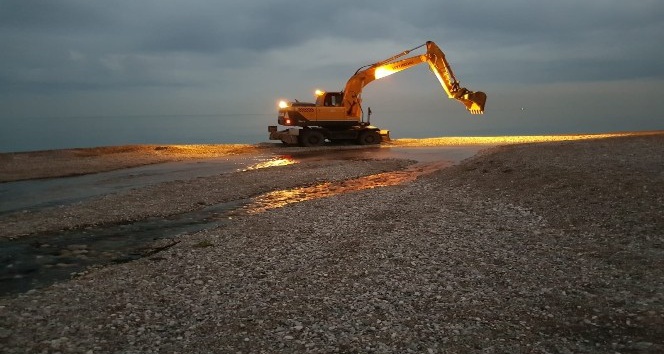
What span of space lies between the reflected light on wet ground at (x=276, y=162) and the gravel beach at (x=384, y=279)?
9057 millimetres

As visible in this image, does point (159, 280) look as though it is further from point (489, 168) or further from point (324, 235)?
point (489, 168)

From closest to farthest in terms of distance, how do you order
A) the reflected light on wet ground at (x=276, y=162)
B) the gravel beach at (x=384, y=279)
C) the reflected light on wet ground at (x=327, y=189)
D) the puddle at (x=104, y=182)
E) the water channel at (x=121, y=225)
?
the gravel beach at (x=384, y=279), the water channel at (x=121, y=225), the reflected light on wet ground at (x=327, y=189), the puddle at (x=104, y=182), the reflected light on wet ground at (x=276, y=162)

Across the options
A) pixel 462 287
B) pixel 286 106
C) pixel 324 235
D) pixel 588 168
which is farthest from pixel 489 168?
pixel 286 106


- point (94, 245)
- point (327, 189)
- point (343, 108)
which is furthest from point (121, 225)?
point (343, 108)

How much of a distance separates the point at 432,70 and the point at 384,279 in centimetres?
2845

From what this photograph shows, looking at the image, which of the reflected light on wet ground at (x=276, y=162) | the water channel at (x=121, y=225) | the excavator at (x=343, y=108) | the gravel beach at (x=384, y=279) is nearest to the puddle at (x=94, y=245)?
the water channel at (x=121, y=225)

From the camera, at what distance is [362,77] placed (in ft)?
117

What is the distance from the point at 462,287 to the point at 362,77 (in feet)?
95.2

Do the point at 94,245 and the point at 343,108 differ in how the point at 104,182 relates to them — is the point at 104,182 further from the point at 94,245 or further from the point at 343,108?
the point at 343,108

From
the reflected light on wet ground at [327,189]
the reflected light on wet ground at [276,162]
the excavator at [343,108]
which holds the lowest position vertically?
the reflected light on wet ground at [327,189]

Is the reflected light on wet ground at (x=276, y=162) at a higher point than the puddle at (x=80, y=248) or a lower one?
higher

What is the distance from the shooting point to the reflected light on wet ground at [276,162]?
986 inches

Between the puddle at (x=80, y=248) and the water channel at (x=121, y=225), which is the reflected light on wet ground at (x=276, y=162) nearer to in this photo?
the water channel at (x=121, y=225)

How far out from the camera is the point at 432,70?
3469 cm
